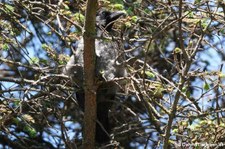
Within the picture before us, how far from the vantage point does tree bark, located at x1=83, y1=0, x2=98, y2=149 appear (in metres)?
4.80

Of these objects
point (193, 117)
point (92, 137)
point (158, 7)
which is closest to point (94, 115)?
point (92, 137)

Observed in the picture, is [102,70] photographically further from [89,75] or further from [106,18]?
[106,18]

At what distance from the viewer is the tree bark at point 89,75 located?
4805 millimetres

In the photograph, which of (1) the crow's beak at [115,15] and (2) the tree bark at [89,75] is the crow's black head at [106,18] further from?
(2) the tree bark at [89,75]

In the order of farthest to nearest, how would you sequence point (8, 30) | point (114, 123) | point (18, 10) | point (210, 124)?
point (114, 123) < point (18, 10) < point (8, 30) < point (210, 124)

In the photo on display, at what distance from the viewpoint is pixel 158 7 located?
5828 millimetres

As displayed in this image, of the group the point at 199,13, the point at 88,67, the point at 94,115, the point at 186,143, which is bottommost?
the point at 186,143

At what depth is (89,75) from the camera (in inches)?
196

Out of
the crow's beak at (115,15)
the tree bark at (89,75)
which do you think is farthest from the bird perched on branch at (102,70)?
the tree bark at (89,75)

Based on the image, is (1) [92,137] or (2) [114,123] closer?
(1) [92,137]

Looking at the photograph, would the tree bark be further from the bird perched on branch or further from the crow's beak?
the crow's beak

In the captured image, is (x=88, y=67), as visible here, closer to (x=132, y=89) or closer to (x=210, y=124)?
(x=132, y=89)

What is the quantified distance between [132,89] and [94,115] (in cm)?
60

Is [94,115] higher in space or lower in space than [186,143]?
higher
